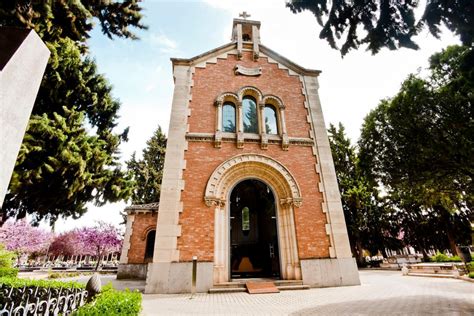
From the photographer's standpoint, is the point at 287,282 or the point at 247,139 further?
the point at 247,139

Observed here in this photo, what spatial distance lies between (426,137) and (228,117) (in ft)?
31.7

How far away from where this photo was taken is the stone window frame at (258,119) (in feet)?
37.4

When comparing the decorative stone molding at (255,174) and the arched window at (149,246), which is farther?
the arched window at (149,246)

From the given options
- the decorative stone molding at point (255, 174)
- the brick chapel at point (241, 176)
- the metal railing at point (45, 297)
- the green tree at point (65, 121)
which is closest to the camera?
the metal railing at point (45, 297)

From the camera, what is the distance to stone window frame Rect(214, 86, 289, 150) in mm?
11398

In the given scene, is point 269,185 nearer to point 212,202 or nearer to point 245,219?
point 212,202

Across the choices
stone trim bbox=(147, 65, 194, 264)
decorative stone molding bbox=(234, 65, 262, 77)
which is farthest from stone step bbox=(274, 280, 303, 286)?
decorative stone molding bbox=(234, 65, 262, 77)

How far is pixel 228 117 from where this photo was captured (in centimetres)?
1239

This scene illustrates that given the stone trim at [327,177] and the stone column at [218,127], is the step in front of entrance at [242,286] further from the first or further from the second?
the stone column at [218,127]

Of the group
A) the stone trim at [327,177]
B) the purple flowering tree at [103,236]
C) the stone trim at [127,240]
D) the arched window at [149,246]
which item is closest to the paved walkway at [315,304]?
the stone trim at [327,177]

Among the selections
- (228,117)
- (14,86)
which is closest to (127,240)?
(228,117)

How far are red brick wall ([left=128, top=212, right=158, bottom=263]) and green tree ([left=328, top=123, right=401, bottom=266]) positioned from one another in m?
19.4

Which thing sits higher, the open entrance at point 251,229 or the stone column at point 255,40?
the stone column at point 255,40

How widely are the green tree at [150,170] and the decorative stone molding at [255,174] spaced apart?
17.8 meters
